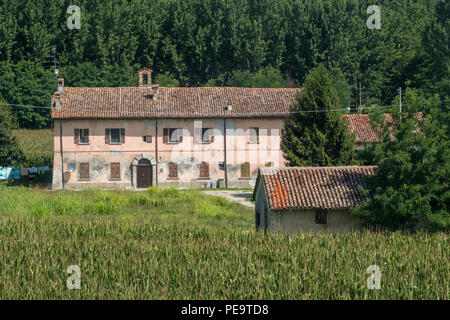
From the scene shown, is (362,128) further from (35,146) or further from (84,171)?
(35,146)

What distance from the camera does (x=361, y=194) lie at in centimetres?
2783

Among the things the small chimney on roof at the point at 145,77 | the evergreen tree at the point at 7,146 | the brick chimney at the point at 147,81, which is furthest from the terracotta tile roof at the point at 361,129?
the evergreen tree at the point at 7,146

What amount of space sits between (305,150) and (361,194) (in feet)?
40.5

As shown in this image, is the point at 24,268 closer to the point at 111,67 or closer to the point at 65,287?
the point at 65,287

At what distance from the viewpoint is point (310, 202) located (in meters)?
27.3

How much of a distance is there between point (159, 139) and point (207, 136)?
3248mm

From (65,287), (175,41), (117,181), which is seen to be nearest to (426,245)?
(65,287)

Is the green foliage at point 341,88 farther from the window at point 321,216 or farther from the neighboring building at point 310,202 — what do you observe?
the window at point 321,216

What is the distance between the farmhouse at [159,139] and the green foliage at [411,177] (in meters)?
19.8

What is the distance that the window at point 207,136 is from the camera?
163ft

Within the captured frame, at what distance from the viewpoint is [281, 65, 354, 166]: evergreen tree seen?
3959cm

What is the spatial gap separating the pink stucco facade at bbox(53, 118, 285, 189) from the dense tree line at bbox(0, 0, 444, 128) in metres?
20.9
